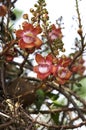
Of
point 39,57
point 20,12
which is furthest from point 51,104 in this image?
point 20,12

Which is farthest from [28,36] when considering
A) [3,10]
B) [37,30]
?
[3,10]

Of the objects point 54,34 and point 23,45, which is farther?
point 54,34

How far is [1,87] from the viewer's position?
131 cm

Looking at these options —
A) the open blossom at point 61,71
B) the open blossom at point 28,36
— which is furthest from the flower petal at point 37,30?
the open blossom at point 61,71

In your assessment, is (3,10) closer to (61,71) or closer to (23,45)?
(23,45)

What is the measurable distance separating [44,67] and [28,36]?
105 mm

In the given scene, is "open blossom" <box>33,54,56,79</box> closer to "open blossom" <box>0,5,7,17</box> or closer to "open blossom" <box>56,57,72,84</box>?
"open blossom" <box>56,57,72,84</box>

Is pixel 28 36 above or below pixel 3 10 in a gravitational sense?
below

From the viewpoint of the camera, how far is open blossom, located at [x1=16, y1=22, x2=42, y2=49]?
1.16 meters

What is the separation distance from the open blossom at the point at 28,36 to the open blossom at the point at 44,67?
0.20 feet

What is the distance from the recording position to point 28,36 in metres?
1.18

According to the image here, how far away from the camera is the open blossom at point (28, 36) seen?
1158 millimetres

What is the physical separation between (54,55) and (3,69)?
0.73ft

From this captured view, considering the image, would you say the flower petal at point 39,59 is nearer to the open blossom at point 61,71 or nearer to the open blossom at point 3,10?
the open blossom at point 61,71
